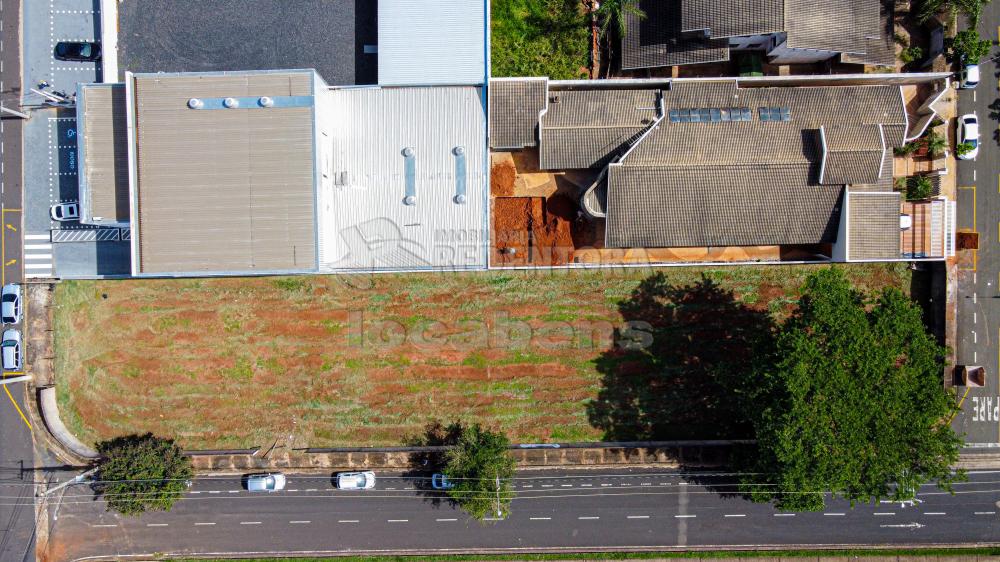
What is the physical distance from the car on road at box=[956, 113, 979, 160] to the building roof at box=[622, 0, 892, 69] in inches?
326

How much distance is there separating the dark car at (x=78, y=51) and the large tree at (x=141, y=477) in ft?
85.6

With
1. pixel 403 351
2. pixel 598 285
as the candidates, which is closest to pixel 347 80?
pixel 403 351

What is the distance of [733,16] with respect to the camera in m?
30.8

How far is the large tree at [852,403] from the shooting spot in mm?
29031

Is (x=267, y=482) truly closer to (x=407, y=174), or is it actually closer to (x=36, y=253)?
(x=36, y=253)

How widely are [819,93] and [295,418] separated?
40104 mm

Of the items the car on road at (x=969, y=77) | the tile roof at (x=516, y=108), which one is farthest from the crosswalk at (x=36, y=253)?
the car on road at (x=969, y=77)

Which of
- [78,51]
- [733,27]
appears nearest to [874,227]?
[733,27]

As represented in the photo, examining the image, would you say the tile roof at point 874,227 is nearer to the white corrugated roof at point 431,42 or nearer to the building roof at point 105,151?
the white corrugated roof at point 431,42

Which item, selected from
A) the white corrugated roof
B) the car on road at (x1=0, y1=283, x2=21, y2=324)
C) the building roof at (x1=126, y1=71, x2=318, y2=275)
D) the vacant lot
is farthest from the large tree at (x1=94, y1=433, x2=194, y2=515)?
the white corrugated roof

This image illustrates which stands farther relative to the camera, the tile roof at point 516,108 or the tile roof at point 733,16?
the tile roof at point 516,108

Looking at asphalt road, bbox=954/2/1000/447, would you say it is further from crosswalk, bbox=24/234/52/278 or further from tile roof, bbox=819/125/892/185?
crosswalk, bbox=24/234/52/278

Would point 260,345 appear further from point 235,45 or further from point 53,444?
point 235,45

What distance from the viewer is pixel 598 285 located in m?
35.6
